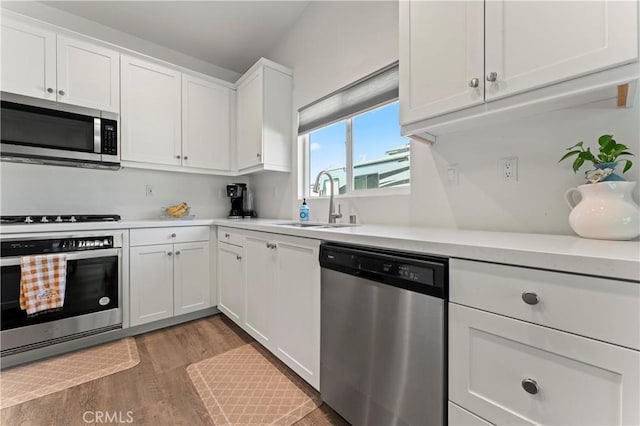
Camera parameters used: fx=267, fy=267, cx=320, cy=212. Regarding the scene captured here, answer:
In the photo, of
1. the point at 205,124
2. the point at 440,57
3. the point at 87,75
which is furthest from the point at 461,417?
the point at 87,75

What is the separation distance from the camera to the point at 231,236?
2336 mm

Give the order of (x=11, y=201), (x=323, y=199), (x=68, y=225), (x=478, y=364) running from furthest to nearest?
1. (x=323, y=199)
2. (x=11, y=201)
3. (x=68, y=225)
4. (x=478, y=364)

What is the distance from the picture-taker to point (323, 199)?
7.70 feet

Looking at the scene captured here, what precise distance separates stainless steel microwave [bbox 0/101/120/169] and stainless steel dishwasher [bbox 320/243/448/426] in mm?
2213

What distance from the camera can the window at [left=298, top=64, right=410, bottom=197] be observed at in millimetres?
1836

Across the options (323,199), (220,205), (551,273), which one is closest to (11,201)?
(220,205)

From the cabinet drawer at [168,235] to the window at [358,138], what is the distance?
1073 mm

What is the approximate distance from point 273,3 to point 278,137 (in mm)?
1171

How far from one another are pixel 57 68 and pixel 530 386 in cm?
338

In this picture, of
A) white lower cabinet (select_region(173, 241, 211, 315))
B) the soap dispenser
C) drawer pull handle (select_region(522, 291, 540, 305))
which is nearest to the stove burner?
white lower cabinet (select_region(173, 241, 211, 315))

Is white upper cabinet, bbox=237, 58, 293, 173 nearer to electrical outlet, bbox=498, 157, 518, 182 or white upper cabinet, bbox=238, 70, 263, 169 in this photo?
white upper cabinet, bbox=238, 70, 263, 169

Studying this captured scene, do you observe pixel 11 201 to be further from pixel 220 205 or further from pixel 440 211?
pixel 440 211

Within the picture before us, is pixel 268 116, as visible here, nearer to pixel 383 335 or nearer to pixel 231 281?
pixel 231 281

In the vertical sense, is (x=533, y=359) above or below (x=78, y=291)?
above
